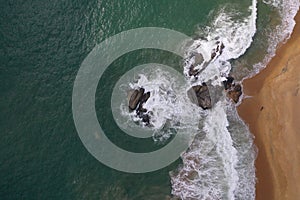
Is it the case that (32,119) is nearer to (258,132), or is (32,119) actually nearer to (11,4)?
(11,4)

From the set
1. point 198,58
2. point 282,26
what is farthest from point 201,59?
point 282,26

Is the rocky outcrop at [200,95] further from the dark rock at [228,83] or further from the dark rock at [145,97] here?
the dark rock at [145,97]

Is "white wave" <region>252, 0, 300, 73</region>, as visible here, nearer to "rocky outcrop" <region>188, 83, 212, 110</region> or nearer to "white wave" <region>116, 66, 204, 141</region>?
"rocky outcrop" <region>188, 83, 212, 110</region>

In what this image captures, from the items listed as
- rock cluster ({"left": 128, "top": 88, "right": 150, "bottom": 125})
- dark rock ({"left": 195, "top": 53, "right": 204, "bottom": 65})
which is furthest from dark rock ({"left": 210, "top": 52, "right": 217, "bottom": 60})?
rock cluster ({"left": 128, "top": 88, "right": 150, "bottom": 125})

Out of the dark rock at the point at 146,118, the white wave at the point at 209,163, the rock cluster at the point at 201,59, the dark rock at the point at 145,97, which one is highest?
the rock cluster at the point at 201,59

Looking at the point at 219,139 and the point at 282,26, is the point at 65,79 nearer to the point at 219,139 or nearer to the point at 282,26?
the point at 219,139

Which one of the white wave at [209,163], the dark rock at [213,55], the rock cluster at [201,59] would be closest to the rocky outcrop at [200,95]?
the white wave at [209,163]
